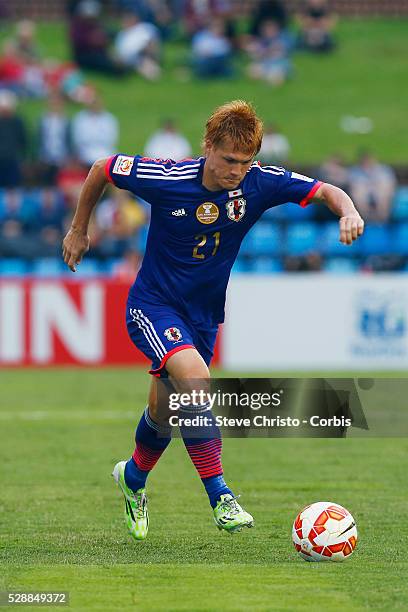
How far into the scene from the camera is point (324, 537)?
6027 mm

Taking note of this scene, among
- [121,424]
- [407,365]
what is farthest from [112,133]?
[121,424]

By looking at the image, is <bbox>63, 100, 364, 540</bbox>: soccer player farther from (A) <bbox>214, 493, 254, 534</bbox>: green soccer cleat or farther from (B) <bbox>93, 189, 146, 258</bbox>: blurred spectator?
(B) <bbox>93, 189, 146, 258</bbox>: blurred spectator

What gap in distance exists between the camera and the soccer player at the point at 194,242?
6363mm

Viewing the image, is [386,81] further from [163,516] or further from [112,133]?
[163,516]

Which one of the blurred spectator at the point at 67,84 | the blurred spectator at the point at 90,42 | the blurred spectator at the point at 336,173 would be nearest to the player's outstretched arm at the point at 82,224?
the blurred spectator at the point at 336,173

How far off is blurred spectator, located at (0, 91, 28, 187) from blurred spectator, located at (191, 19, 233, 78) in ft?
23.3

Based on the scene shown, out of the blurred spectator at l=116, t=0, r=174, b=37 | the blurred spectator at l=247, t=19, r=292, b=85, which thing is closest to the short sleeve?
the blurred spectator at l=247, t=19, r=292, b=85

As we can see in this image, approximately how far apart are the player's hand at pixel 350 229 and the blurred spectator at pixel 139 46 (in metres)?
21.0

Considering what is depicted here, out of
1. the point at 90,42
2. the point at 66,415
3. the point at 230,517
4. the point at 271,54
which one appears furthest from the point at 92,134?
the point at 230,517

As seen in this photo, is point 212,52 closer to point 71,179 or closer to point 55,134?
point 55,134

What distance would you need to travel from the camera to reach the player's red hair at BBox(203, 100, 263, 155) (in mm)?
6250

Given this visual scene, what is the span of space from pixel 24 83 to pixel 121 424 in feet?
45.7

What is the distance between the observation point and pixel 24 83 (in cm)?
2450

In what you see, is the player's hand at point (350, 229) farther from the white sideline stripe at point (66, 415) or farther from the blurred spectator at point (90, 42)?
the blurred spectator at point (90, 42)
